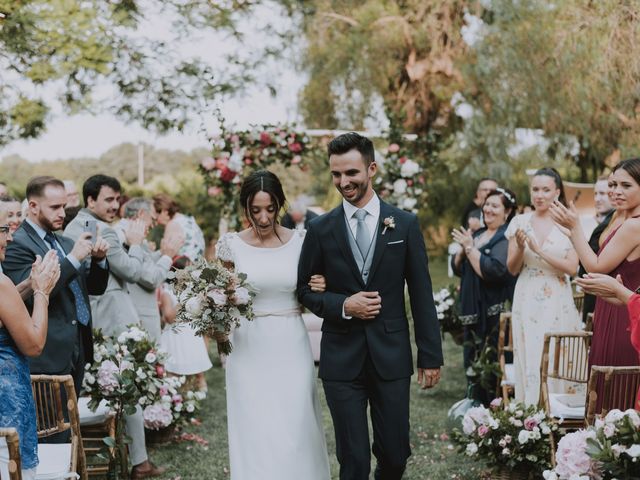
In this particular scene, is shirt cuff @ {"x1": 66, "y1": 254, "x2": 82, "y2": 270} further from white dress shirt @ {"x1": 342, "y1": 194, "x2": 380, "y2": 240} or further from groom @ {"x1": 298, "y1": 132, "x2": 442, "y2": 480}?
white dress shirt @ {"x1": 342, "y1": 194, "x2": 380, "y2": 240}

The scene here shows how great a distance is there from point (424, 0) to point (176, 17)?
9749 mm

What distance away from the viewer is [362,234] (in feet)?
13.6

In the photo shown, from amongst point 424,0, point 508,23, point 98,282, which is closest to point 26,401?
point 98,282

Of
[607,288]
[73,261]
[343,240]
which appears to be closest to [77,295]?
[73,261]

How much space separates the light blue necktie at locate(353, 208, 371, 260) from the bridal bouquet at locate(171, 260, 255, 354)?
0.64m

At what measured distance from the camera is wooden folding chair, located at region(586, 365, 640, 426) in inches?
150

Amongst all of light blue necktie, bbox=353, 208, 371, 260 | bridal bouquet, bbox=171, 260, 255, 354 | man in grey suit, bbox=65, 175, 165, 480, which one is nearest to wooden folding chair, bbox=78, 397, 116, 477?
man in grey suit, bbox=65, 175, 165, 480

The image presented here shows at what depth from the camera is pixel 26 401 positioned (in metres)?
3.42

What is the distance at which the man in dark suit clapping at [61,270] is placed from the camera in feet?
15.0

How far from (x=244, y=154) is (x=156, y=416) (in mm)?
5250

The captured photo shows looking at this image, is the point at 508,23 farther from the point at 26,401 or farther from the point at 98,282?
the point at 26,401

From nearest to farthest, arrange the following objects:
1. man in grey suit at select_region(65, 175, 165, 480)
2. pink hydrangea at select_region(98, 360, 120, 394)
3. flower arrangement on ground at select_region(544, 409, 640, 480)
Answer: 1. flower arrangement on ground at select_region(544, 409, 640, 480)
2. pink hydrangea at select_region(98, 360, 120, 394)
3. man in grey suit at select_region(65, 175, 165, 480)

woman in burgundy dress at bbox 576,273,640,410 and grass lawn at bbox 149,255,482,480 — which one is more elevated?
woman in burgundy dress at bbox 576,273,640,410

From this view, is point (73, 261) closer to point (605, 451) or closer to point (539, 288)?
point (605, 451)
